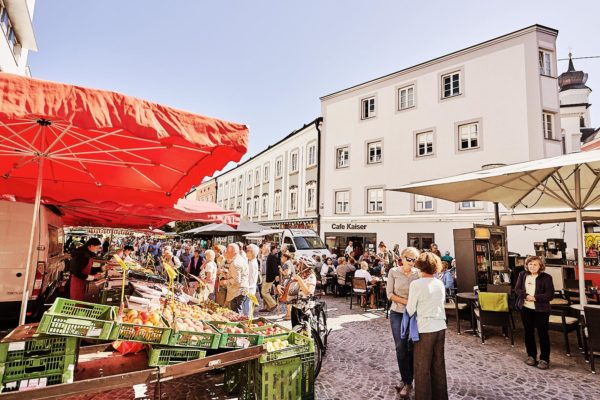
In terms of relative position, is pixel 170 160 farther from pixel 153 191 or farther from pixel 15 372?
pixel 15 372

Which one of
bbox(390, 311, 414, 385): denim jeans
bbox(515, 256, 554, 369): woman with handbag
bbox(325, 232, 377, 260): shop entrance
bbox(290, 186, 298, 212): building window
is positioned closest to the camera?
Result: bbox(390, 311, 414, 385): denim jeans

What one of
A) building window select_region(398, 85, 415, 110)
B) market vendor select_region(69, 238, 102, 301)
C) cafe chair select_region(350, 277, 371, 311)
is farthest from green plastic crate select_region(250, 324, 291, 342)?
building window select_region(398, 85, 415, 110)

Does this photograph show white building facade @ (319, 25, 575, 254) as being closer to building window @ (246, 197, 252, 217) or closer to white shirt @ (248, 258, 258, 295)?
white shirt @ (248, 258, 258, 295)

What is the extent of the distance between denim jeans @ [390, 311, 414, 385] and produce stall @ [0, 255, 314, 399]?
1.39 meters

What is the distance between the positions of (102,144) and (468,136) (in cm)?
1916

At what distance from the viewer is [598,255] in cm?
1526

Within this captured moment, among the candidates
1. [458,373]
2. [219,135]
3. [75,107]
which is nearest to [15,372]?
[75,107]

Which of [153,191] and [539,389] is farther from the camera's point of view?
[153,191]

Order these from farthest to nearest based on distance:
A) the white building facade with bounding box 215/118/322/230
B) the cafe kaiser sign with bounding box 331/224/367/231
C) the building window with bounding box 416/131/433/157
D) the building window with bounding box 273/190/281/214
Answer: the building window with bounding box 273/190/281/214 < the white building facade with bounding box 215/118/322/230 < the cafe kaiser sign with bounding box 331/224/367/231 < the building window with bounding box 416/131/433/157

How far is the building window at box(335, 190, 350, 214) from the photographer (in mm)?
23505

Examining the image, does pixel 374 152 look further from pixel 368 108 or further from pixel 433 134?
pixel 433 134

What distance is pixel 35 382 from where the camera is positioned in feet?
8.33

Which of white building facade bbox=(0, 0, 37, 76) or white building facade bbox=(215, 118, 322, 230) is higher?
white building facade bbox=(0, 0, 37, 76)

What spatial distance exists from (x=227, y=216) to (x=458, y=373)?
5025 millimetres
